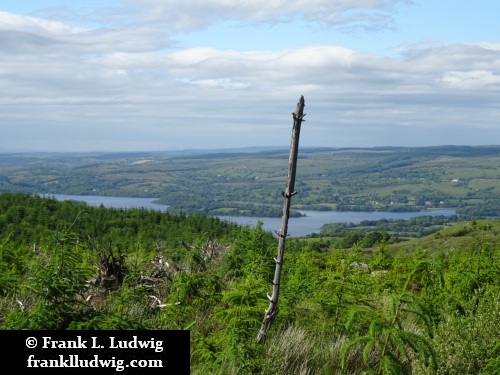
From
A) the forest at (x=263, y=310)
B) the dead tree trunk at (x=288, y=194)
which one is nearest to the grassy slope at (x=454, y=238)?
the forest at (x=263, y=310)

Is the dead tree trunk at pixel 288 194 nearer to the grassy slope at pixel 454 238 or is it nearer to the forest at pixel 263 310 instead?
the forest at pixel 263 310

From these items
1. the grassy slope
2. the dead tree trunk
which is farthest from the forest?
the grassy slope

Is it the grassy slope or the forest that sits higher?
the forest

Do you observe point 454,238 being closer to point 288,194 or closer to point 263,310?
point 263,310

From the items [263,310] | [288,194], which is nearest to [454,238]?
[263,310]

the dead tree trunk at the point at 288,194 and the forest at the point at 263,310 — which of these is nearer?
the forest at the point at 263,310

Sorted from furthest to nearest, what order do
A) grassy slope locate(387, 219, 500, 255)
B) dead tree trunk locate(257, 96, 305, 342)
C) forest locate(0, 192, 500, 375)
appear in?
grassy slope locate(387, 219, 500, 255), dead tree trunk locate(257, 96, 305, 342), forest locate(0, 192, 500, 375)

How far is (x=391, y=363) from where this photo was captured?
216 inches

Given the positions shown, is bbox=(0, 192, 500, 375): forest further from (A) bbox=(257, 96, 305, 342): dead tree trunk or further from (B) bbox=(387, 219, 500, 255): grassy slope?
(B) bbox=(387, 219, 500, 255): grassy slope

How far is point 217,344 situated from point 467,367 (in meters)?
2.93

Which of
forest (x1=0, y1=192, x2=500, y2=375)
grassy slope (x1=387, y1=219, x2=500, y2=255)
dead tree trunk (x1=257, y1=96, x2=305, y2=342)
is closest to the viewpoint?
forest (x1=0, y1=192, x2=500, y2=375)

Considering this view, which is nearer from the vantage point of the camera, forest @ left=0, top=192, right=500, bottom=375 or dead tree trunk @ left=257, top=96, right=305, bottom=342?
forest @ left=0, top=192, right=500, bottom=375

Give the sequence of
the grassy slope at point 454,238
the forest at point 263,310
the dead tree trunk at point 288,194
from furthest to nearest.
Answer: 1. the grassy slope at point 454,238
2. the dead tree trunk at point 288,194
3. the forest at point 263,310

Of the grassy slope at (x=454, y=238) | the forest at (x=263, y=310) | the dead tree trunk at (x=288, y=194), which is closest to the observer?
the forest at (x=263, y=310)
